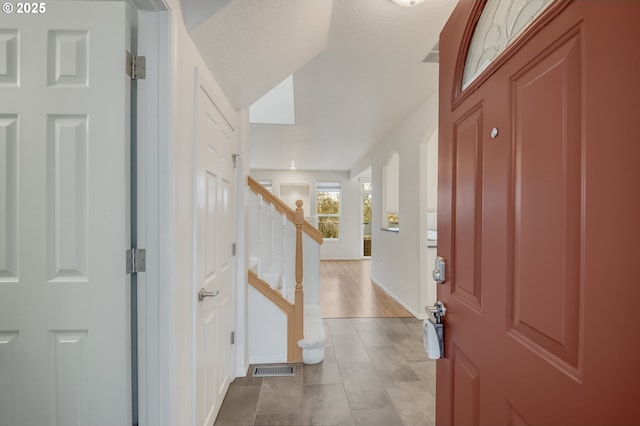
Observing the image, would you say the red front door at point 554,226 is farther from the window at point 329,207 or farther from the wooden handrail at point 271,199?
the window at point 329,207

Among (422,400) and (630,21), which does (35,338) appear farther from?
(422,400)

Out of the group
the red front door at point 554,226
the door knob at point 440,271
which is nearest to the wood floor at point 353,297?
the door knob at point 440,271

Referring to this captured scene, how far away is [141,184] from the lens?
3.54 feet

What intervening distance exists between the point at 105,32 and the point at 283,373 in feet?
7.75

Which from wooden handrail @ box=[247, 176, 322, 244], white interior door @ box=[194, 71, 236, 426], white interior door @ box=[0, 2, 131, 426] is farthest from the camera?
wooden handrail @ box=[247, 176, 322, 244]

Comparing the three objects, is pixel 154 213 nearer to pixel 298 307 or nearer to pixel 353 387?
pixel 298 307

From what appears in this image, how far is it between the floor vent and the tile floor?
47 mm

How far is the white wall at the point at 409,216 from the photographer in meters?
3.39

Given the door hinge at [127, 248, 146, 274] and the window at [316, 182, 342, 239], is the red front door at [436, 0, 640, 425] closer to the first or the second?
the door hinge at [127, 248, 146, 274]

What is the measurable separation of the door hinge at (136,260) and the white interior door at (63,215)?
0.03m

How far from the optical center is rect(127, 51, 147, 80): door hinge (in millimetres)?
1049

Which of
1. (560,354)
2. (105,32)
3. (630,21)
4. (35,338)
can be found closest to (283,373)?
(35,338)

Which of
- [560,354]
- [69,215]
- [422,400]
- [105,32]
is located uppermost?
[105,32]

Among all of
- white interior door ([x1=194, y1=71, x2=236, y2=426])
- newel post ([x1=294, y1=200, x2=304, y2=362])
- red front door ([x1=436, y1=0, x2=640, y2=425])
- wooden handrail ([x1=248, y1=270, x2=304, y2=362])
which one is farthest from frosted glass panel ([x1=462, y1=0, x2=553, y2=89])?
wooden handrail ([x1=248, y1=270, x2=304, y2=362])
